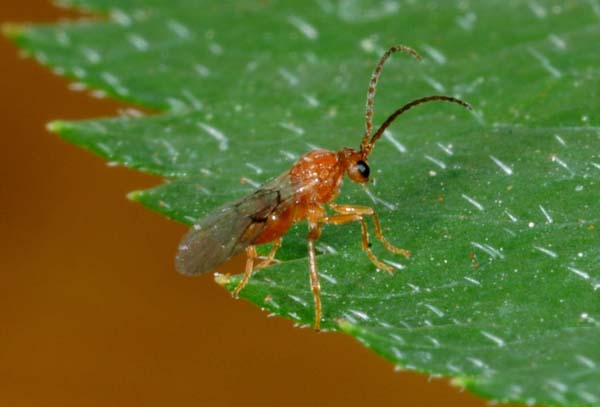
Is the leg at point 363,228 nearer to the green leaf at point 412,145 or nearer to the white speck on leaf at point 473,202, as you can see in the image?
the green leaf at point 412,145

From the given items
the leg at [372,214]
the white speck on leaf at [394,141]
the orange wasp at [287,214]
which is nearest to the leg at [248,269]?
the orange wasp at [287,214]

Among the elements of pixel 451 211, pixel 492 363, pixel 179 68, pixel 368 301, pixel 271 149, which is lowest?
pixel 492 363

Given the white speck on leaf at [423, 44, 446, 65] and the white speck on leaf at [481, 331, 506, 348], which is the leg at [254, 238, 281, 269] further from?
the white speck on leaf at [423, 44, 446, 65]

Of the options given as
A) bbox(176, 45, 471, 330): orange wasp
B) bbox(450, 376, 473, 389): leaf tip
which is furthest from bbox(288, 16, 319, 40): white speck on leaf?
bbox(450, 376, 473, 389): leaf tip

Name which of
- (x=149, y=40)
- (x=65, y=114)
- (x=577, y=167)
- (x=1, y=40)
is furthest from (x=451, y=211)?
(x=1, y=40)

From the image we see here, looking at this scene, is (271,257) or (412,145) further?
(412,145)

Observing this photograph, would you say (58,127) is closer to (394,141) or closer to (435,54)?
(394,141)

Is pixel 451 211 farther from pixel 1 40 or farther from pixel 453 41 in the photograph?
pixel 1 40

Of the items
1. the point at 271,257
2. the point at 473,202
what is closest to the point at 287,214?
the point at 271,257
